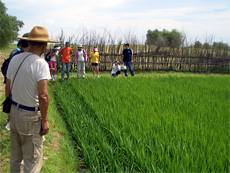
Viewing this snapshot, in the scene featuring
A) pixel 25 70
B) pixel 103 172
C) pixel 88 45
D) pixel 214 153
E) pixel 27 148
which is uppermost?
pixel 88 45

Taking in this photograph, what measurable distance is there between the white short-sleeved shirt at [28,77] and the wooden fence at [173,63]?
12073 millimetres

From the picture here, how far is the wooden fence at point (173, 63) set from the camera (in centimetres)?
1458

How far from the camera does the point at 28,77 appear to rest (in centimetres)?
208

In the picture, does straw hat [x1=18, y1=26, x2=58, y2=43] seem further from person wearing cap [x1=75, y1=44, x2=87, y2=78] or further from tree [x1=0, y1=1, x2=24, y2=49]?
tree [x1=0, y1=1, x2=24, y2=49]

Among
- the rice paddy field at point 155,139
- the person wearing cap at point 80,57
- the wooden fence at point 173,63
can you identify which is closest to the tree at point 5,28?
the wooden fence at point 173,63

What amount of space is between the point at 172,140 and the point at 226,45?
17.3 m

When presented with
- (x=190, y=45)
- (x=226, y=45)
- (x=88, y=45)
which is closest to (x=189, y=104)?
(x=88, y=45)

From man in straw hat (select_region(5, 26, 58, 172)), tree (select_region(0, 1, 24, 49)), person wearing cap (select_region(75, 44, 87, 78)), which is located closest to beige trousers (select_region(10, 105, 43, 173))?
man in straw hat (select_region(5, 26, 58, 172))

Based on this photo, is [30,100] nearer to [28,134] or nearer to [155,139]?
[28,134]

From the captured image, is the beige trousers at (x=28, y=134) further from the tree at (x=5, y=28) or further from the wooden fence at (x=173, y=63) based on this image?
the tree at (x=5, y=28)

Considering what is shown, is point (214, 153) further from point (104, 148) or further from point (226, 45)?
point (226, 45)

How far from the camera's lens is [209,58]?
54.6 feet

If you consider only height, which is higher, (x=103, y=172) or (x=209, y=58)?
(x=209, y=58)

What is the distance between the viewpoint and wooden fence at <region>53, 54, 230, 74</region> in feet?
47.8
